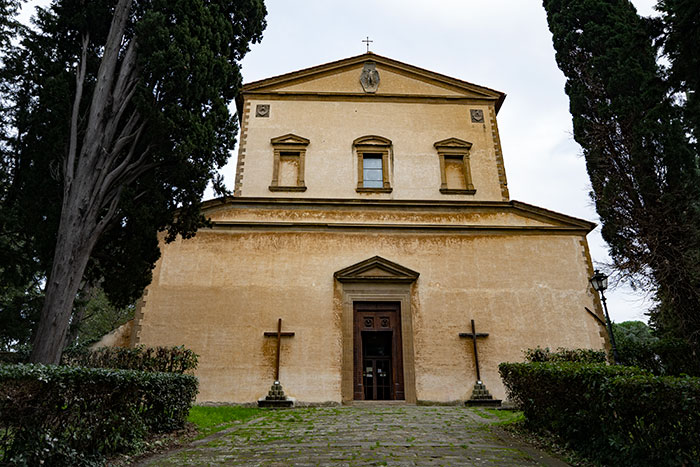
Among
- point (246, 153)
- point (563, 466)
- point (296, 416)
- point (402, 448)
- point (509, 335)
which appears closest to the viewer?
point (563, 466)

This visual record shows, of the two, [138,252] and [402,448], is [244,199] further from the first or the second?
[402,448]

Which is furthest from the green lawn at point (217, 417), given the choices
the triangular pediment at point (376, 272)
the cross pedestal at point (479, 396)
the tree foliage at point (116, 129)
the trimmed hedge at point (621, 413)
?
the cross pedestal at point (479, 396)

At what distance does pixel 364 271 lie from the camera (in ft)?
42.6

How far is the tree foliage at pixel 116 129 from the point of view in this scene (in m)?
8.15

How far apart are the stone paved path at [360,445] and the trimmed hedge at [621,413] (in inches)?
22.4

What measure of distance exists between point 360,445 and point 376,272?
7.42m

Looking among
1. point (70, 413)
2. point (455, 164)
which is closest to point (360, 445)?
point (70, 413)

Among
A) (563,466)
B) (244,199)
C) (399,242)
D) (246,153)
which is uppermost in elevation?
(246,153)

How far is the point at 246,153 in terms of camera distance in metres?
14.9

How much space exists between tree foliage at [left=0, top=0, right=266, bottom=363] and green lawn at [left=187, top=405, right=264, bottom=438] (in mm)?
2995

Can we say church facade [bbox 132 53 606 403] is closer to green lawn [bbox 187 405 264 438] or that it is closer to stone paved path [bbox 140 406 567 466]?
green lawn [bbox 187 405 264 438]

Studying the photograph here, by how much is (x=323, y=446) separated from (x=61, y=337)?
4472 millimetres

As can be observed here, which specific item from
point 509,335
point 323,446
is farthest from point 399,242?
point 323,446

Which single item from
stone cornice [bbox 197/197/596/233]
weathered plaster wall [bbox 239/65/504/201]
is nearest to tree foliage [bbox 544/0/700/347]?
stone cornice [bbox 197/197/596/233]
